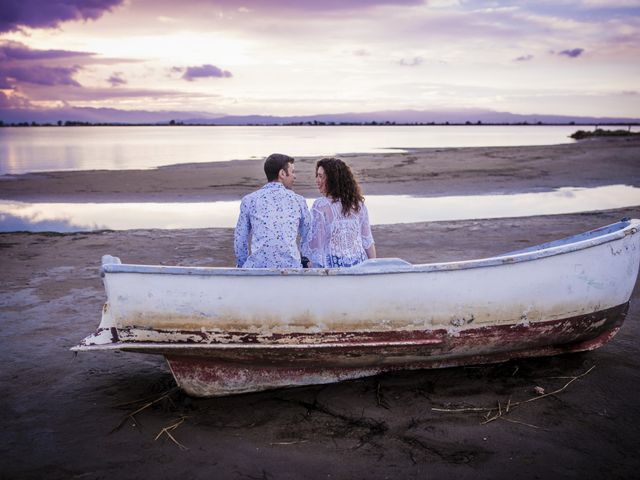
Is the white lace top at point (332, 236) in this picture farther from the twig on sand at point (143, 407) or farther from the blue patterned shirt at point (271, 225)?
the twig on sand at point (143, 407)

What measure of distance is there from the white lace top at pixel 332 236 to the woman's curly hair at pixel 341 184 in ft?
0.18

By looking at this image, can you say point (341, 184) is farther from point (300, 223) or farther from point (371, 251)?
point (371, 251)

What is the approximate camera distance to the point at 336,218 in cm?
472

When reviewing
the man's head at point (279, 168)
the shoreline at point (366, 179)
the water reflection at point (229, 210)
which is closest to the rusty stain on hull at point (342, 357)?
the man's head at point (279, 168)

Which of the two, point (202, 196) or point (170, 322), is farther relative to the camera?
point (202, 196)

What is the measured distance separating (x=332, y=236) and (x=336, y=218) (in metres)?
0.16

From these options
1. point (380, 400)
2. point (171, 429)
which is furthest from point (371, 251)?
point (171, 429)

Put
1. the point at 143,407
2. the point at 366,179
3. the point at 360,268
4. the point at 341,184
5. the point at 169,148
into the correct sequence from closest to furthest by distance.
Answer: the point at 360,268 → the point at 143,407 → the point at 341,184 → the point at 366,179 → the point at 169,148

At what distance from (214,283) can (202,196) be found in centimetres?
1264

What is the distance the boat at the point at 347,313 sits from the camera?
3.87 m

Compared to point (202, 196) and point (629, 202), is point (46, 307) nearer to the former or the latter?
point (202, 196)

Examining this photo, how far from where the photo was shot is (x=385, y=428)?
12.4 feet

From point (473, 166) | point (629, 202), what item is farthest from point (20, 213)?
point (473, 166)

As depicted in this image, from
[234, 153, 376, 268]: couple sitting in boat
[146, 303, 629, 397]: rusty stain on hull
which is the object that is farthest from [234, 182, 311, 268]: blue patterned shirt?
[146, 303, 629, 397]: rusty stain on hull
